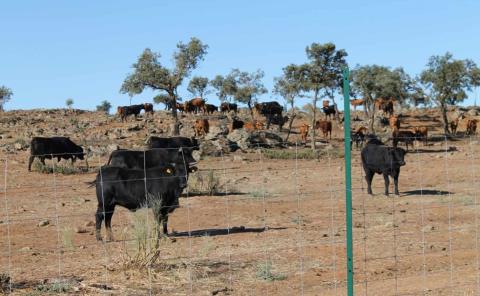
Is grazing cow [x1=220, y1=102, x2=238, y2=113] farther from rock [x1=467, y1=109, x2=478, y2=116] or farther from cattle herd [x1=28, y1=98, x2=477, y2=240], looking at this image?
rock [x1=467, y1=109, x2=478, y2=116]

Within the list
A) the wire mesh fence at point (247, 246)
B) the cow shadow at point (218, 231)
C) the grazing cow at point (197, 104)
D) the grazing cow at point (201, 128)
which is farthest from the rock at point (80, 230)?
the grazing cow at point (197, 104)

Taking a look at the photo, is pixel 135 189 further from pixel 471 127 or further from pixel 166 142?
pixel 471 127

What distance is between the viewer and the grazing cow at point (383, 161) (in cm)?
2031

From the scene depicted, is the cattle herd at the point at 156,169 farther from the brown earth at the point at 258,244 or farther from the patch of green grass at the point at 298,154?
the patch of green grass at the point at 298,154

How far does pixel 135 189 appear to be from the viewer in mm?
13125

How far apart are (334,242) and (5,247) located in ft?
18.9

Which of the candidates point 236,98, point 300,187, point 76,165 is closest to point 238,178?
point 300,187

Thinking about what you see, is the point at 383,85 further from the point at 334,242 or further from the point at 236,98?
the point at 334,242

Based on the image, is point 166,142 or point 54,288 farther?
point 166,142

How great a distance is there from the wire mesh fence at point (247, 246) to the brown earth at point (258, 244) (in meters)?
0.02

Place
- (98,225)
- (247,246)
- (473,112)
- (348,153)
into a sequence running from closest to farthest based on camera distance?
(348,153) → (247,246) → (98,225) → (473,112)

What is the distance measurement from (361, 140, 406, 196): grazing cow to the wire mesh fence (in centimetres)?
69

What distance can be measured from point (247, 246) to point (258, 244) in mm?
282

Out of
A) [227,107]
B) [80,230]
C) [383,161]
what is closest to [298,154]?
[383,161]
